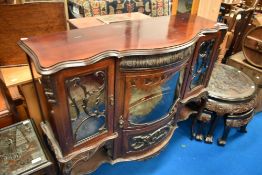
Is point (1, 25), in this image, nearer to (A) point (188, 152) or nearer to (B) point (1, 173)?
(B) point (1, 173)

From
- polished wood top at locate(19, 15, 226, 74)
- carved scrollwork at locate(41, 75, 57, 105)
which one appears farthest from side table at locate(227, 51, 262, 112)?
carved scrollwork at locate(41, 75, 57, 105)

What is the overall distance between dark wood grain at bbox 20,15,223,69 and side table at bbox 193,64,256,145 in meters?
0.62

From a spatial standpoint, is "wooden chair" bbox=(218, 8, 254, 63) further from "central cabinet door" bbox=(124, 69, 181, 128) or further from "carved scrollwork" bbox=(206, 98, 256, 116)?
"central cabinet door" bbox=(124, 69, 181, 128)

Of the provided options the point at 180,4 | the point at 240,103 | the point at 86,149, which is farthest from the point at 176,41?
the point at 180,4

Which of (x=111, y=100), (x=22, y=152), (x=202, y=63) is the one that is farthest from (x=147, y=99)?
(x=22, y=152)

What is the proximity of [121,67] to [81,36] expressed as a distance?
0.25 metres

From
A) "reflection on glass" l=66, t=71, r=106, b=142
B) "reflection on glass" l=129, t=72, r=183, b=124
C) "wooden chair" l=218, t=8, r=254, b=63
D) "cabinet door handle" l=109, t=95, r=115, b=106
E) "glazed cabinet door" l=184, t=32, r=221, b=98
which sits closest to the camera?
"reflection on glass" l=66, t=71, r=106, b=142

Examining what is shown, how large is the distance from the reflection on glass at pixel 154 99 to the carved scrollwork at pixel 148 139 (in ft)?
0.33

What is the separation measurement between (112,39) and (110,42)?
44 mm

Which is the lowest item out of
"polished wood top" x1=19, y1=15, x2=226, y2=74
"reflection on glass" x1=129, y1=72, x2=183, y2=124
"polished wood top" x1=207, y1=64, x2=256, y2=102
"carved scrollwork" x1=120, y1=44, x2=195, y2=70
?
"polished wood top" x1=207, y1=64, x2=256, y2=102

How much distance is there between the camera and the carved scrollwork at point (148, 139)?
1.21 metres

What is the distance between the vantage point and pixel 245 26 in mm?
2166

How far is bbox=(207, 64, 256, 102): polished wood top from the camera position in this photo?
62.7 inches

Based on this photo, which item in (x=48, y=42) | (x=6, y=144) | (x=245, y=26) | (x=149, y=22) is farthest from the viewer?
(x=245, y=26)
